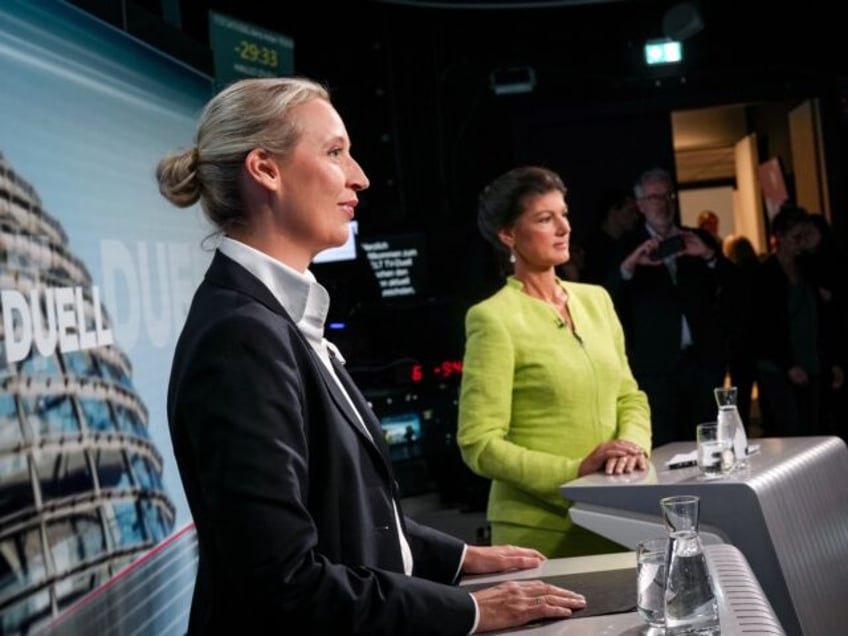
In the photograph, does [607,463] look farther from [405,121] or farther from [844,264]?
[405,121]

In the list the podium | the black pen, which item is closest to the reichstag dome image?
the podium

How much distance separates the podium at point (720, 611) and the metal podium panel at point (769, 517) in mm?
601

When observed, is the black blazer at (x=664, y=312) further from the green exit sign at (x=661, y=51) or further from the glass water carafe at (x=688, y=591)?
the glass water carafe at (x=688, y=591)

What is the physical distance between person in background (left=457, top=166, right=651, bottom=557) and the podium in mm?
792

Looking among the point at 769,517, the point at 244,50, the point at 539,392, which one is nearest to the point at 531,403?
the point at 539,392

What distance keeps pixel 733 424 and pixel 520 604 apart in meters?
1.30

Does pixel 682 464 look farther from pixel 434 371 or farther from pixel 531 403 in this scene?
pixel 434 371

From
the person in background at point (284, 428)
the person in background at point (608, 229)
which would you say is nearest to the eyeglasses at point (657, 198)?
the person in background at point (608, 229)

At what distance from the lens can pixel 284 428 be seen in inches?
57.7

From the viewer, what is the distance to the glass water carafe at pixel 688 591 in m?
1.47

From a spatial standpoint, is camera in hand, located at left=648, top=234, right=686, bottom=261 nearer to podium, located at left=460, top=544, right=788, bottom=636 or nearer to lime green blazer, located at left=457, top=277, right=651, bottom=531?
lime green blazer, located at left=457, top=277, right=651, bottom=531

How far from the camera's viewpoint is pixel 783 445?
3.00 meters

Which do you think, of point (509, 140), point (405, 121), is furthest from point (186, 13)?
point (509, 140)

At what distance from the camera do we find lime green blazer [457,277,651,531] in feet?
8.83
